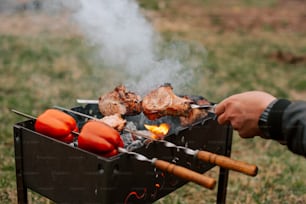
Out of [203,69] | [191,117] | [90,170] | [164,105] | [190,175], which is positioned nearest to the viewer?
[190,175]

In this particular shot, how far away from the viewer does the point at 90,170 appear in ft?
7.30

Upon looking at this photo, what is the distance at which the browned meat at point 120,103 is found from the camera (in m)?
2.88

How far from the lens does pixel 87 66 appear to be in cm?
778

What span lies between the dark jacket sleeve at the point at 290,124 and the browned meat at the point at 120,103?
1039 mm

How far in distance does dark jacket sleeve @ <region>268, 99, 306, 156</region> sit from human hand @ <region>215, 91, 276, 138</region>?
0.08 metres

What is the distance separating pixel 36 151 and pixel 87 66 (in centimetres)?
541

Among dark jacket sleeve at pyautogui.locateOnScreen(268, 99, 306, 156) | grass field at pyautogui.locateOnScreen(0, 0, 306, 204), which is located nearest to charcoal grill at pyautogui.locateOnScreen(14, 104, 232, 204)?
dark jacket sleeve at pyautogui.locateOnScreen(268, 99, 306, 156)

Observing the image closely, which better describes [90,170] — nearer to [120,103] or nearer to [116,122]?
[116,122]

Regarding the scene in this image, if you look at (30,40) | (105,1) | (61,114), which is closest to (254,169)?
(61,114)

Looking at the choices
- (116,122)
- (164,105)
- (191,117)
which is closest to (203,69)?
(191,117)

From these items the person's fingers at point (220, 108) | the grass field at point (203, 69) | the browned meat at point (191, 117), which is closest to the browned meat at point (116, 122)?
the browned meat at point (191, 117)

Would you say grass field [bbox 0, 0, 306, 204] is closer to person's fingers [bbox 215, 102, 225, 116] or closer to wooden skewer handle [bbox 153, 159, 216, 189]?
person's fingers [bbox 215, 102, 225, 116]

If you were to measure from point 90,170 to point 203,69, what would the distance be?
20.0ft

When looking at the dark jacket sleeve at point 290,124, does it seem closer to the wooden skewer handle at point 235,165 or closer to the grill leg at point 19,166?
the wooden skewer handle at point 235,165
